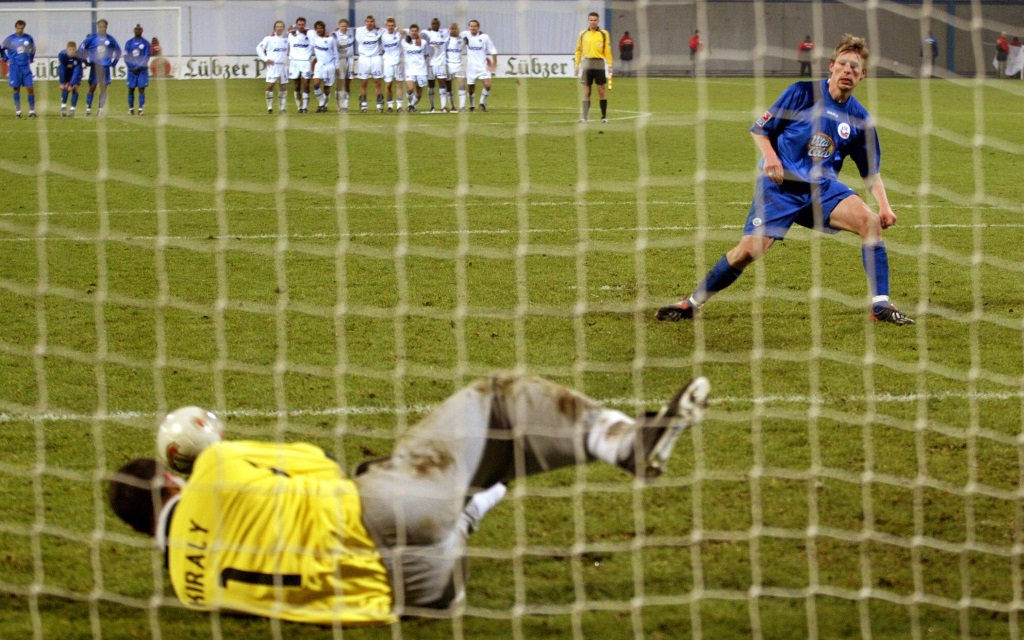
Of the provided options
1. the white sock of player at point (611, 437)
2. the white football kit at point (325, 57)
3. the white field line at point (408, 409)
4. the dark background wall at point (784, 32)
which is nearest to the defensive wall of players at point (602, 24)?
the dark background wall at point (784, 32)

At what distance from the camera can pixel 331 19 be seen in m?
38.8

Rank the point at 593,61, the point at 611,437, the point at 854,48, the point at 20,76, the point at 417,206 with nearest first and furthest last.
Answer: the point at 611,437 < the point at 854,48 < the point at 417,206 < the point at 593,61 < the point at 20,76

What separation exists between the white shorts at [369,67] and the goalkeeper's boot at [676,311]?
665 inches

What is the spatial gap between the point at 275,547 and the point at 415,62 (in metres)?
20.8

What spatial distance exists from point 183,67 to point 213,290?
23.5 m

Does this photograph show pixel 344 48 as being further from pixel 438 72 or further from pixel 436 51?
pixel 436 51

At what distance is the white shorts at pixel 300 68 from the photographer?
23.2 m

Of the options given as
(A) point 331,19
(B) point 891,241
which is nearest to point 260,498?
(B) point 891,241

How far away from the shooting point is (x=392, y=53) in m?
23.7

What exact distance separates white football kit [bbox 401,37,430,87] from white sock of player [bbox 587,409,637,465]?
805 inches

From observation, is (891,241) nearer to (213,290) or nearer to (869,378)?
(869,378)

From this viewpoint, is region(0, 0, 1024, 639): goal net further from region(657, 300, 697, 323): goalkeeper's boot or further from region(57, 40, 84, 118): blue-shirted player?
region(57, 40, 84, 118): blue-shirted player

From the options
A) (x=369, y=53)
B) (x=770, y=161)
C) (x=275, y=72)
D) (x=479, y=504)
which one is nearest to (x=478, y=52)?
(x=369, y=53)

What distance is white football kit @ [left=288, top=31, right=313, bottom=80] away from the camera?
77.1 ft
